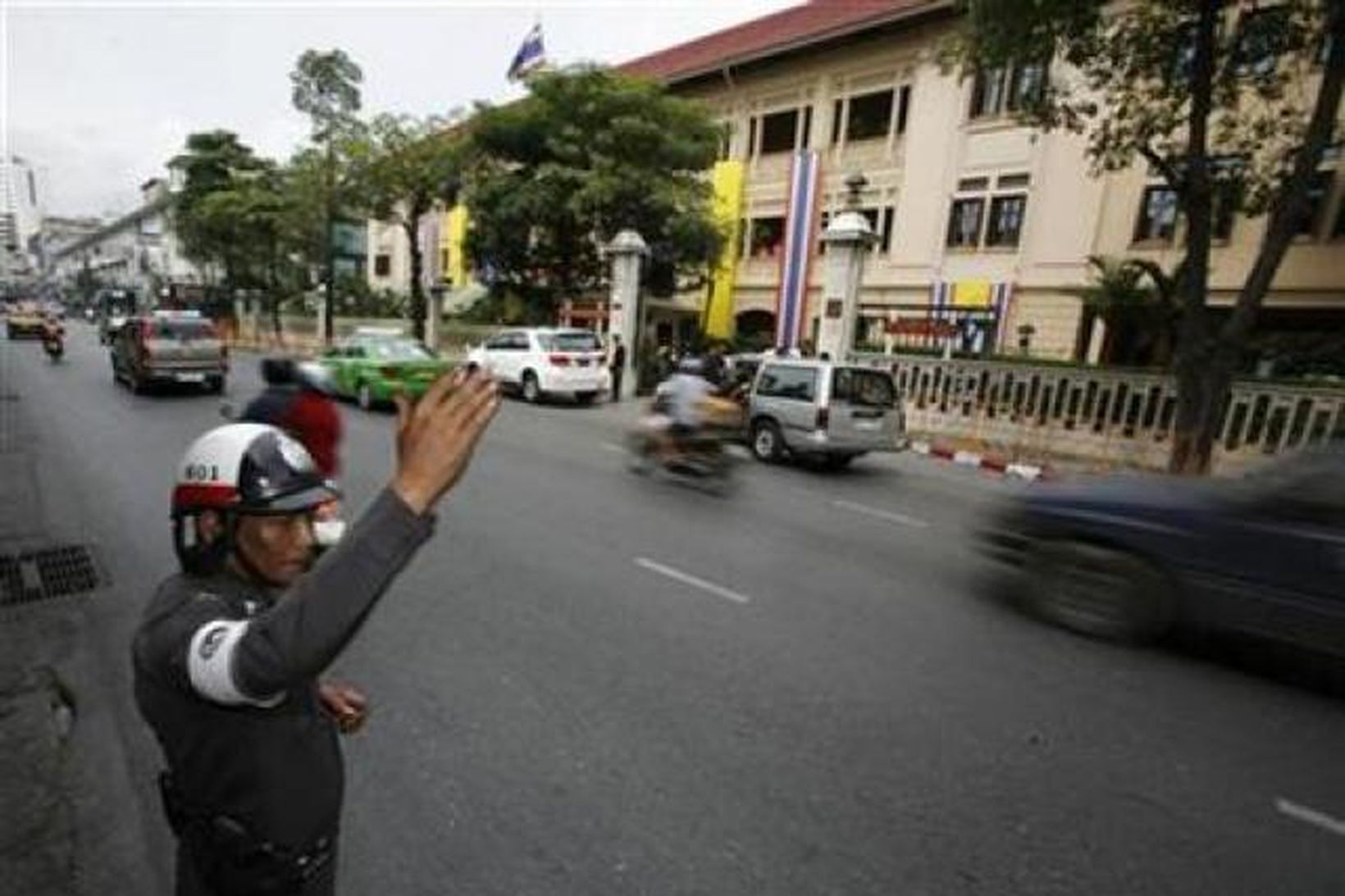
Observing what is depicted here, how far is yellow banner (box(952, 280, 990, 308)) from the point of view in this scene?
852 inches

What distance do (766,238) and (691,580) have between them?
22829mm

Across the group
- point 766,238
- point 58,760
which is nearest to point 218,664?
point 58,760

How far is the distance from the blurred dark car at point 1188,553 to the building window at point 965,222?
1788cm

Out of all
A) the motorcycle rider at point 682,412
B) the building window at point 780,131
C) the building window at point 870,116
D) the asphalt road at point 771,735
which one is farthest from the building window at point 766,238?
the asphalt road at point 771,735

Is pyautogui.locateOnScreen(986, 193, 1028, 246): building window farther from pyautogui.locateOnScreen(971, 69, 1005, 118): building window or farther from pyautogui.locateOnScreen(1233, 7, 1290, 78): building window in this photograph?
pyautogui.locateOnScreen(1233, 7, 1290, 78): building window

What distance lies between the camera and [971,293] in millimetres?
21984

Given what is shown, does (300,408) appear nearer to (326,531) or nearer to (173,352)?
(326,531)

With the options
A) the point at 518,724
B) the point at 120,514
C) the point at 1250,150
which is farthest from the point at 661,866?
the point at 1250,150

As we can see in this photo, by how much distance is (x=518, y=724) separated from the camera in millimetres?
3961

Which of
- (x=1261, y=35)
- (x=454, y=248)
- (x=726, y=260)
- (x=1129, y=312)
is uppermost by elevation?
(x=1261, y=35)

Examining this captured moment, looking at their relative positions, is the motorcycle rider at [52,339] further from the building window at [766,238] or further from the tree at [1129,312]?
the tree at [1129,312]

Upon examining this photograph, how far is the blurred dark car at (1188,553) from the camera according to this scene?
464 cm

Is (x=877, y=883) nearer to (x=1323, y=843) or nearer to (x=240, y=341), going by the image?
(x=1323, y=843)

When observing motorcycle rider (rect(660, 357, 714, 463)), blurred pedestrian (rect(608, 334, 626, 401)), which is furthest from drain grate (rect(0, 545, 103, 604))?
blurred pedestrian (rect(608, 334, 626, 401))
